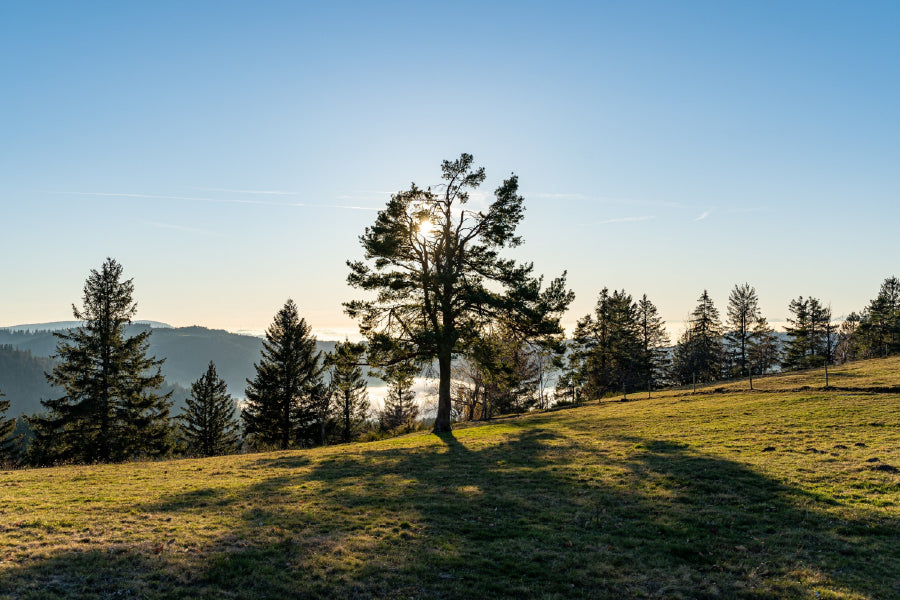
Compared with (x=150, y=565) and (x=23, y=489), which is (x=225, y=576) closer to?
(x=150, y=565)

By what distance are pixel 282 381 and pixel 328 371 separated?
16.0 feet

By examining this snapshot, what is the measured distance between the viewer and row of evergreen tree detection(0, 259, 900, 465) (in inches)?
1346

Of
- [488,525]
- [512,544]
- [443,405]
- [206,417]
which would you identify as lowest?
[206,417]

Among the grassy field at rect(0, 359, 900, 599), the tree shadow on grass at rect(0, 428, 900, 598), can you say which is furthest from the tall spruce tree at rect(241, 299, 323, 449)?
the tree shadow on grass at rect(0, 428, 900, 598)

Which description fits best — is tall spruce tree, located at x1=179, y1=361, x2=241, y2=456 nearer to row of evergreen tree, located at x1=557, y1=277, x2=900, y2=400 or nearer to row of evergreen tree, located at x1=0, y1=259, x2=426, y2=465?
row of evergreen tree, located at x1=0, y1=259, x2=426, y2=465

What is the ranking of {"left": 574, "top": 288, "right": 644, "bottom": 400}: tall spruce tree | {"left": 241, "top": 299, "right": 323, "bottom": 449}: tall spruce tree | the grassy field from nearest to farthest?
the grassy field, {"left": 241, "top": 299, "right": 323, "bottom": 449}: tall spruce tree, {"left": 574, "top": 288, "right": 644, "bottom": 400}: tall spruce tree

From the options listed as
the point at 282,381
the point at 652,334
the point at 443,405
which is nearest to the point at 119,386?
the point at 282,381

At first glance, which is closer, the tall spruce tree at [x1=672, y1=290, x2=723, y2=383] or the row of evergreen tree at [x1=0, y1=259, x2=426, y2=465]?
the row of evergreen tree at [x1=0, y1=259, x2=426, y2=465]

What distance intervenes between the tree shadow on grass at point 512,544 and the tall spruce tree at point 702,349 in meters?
64.1

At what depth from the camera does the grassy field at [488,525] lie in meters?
7.20

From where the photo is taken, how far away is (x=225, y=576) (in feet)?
23.7

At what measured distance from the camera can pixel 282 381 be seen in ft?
153

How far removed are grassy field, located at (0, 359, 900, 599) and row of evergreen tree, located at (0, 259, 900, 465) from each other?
13273 millimetres

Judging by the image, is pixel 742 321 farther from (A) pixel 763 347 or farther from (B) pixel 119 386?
(B) pixel 119 386
